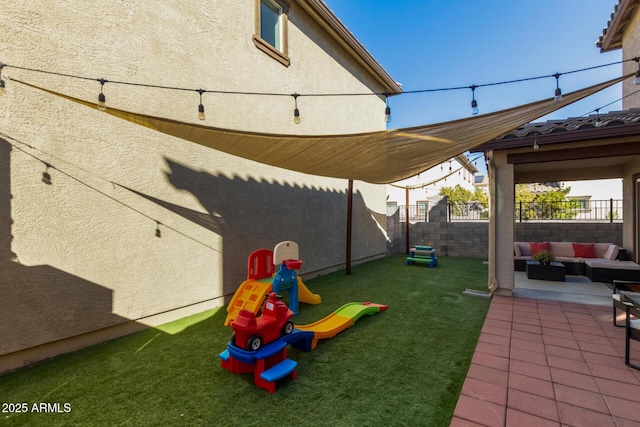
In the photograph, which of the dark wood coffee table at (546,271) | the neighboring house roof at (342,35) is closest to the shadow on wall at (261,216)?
the neighboring house roof at (342,35)

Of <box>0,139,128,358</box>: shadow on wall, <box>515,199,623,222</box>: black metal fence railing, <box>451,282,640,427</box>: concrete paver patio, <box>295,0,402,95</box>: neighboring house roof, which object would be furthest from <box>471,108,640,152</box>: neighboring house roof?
<box>515,199,623,222</box>: black metal fence railing

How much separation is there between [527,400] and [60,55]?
560cm

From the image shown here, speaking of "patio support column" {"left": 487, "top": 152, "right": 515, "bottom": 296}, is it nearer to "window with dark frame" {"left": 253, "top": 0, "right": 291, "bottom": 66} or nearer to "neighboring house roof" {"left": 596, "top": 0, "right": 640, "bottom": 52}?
"window with dark frame" {"left": 253, "top": 0, "right": 291, "bottom": 66}

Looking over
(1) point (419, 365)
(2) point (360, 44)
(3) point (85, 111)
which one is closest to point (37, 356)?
(3) point (85, 111)

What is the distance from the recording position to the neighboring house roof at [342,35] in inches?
257

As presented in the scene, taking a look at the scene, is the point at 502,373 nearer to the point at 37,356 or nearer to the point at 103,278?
the point at 103,278

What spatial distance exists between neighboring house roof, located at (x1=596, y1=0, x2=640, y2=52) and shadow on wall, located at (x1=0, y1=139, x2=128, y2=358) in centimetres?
1214

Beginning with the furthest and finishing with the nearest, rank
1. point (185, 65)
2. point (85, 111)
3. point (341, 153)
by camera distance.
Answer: point (185, 65) < point (341, 153) < point (85, 111)

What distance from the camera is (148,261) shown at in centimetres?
383

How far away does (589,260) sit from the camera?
674cm

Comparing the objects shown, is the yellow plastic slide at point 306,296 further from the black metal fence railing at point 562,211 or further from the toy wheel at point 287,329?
the black metal fence railing at point 562,211

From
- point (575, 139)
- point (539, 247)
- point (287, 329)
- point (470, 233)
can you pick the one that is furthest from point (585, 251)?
point (287, 329)

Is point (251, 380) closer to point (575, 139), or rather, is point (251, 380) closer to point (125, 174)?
point (125, 174)

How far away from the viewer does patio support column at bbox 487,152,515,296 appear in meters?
5.27
